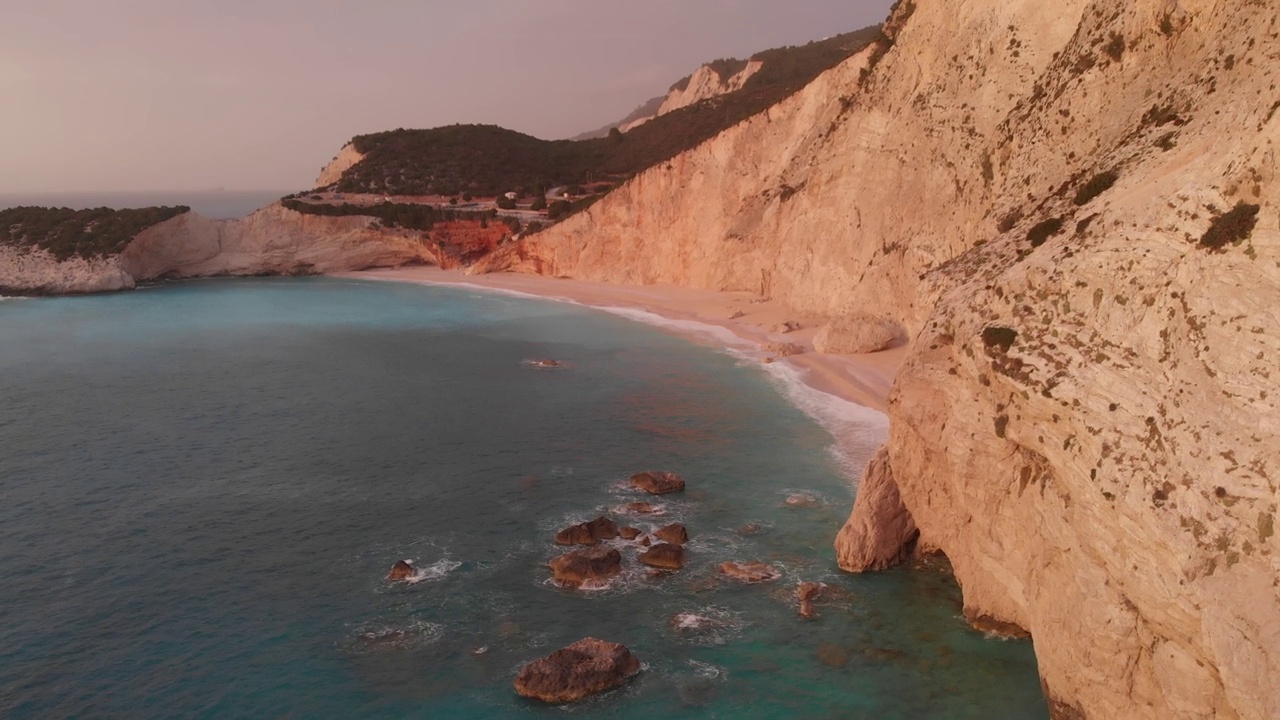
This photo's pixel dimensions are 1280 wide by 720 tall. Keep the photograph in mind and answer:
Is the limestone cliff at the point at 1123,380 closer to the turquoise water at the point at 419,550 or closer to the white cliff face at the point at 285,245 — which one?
the turquoise water at the point at 419,550

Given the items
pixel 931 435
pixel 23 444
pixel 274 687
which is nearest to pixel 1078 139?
pixel 931 435

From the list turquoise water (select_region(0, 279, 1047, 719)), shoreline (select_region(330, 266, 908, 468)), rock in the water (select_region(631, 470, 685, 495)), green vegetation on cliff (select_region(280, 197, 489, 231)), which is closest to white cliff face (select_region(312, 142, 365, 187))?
green vegetation on cliff (select_region(280, 197, 489, 231))

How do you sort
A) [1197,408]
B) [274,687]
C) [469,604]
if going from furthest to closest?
[469,604] → [274,687] → [1197,408]

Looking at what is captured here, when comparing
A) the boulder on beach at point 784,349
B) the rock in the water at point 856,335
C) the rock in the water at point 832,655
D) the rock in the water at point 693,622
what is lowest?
the rock in the water at point 693,622

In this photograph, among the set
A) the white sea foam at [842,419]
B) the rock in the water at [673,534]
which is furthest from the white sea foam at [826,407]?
the rock in the water at [673,534]

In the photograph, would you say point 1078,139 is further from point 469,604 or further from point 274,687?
point 274,687

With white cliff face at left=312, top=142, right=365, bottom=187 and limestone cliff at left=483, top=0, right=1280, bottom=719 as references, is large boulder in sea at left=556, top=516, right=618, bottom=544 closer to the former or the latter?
limestone cliff at left=483, top=0, right=1280, bottom=719

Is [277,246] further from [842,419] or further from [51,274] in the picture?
[842,419]

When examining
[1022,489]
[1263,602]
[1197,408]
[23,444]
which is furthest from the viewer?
[23,444]
